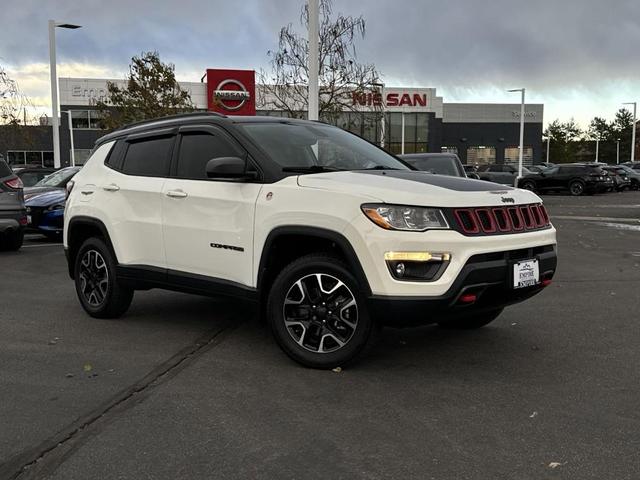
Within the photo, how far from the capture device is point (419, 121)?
5662cm

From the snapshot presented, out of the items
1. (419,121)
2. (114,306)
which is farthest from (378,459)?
(419,121)

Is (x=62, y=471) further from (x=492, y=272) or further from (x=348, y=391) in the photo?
(x=492, y=272)

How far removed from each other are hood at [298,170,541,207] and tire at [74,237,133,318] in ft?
7.84

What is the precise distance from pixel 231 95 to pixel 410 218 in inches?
828

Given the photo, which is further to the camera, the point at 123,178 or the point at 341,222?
the point at 123,178

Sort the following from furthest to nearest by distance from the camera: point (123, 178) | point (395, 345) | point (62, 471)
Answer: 1. point (123, 178)
2. point (395, 345)
3. point (62, 471)

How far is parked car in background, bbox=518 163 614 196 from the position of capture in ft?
103

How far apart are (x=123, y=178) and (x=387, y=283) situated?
2.95 m

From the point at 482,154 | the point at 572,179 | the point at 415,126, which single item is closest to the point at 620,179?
the point at 572,179

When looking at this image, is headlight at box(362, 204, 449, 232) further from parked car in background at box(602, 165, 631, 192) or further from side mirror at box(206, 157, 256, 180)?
parked car in background at box(602, 165, 631, 192)

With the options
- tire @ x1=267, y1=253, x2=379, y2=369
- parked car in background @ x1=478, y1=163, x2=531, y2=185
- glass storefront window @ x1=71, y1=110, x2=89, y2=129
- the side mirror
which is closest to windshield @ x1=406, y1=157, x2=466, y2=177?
the side mirror

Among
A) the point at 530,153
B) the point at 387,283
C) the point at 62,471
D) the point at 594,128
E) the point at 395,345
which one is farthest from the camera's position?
Answer: the point at 594,128

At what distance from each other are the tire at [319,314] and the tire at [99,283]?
2.03 metres

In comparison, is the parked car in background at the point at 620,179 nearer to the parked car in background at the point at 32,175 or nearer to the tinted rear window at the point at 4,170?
the parked car in background at the point at 32,175
